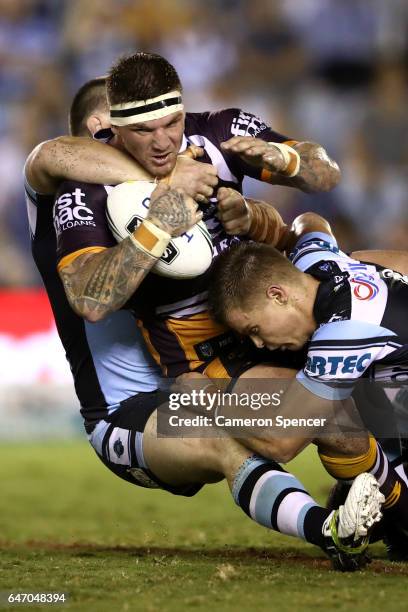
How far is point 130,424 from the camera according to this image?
4.56m

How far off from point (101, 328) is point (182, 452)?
849 mm

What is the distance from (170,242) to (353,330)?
80cm

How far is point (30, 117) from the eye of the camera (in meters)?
11.5

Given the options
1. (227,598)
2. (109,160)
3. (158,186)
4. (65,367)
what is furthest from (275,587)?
(65,367)

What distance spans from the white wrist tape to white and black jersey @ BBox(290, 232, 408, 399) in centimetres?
46

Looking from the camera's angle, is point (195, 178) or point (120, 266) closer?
point (120, 266)

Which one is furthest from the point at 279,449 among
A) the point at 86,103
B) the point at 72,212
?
the point at 86,103

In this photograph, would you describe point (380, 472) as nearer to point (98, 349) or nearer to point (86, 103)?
point (98, 349)

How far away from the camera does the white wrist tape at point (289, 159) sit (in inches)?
174

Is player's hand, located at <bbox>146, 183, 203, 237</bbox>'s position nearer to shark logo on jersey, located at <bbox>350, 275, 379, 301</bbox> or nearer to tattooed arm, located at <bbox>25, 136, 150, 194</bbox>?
tattooed arm, located at <bbox>25, 136, 150, 194</bbox>

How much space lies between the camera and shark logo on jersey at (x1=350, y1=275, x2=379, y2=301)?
4.11m

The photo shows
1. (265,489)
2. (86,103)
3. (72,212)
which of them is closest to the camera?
(265,489)

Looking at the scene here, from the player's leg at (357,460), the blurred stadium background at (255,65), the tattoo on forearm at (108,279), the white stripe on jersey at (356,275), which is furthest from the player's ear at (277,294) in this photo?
the blurred stadium background at (255,65)

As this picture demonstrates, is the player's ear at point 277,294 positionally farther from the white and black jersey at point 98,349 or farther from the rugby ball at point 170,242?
the white and black jersey at point 98,349
